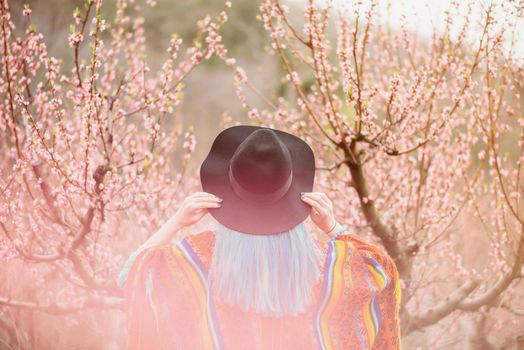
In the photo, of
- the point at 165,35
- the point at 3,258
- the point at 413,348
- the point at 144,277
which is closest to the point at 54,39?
the point at 165,35

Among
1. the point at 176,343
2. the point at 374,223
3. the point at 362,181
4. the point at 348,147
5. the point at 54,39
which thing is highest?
the point at 54,39

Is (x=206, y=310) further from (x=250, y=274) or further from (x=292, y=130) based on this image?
(x=292, y=130)

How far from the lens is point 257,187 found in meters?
1.91

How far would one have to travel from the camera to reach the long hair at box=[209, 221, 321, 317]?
1834mm

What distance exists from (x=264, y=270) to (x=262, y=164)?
0.37 metres

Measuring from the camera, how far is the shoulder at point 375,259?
2.08m

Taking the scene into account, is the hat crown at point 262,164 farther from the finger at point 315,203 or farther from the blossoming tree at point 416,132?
the blossoming tree at point 416,132

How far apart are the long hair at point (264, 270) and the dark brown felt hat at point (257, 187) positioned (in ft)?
0.14

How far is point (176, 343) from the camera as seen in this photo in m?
1.94

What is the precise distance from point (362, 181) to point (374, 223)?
320mm

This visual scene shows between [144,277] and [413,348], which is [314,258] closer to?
[144,277]

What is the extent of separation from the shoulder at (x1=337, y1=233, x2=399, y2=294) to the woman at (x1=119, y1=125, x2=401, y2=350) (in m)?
0.04

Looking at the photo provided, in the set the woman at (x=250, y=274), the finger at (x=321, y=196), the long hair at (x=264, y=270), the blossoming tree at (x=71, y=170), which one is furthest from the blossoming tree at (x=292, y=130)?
the long hair at (x=264, y=270)

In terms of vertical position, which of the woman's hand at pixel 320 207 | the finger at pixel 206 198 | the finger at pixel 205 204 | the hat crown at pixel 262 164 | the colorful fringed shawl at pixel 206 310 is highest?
the hat crown at pixel 262 164
